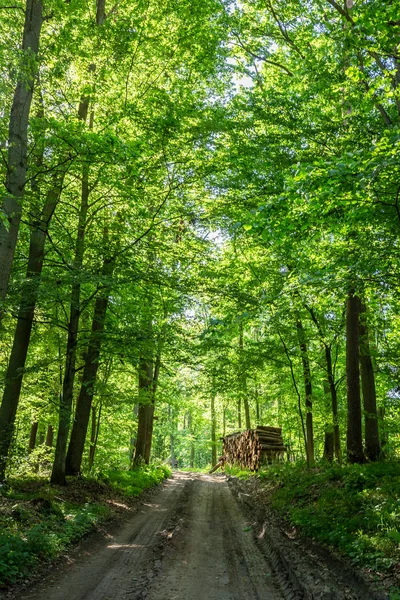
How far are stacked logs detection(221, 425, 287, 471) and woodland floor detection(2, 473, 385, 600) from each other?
10617 mm

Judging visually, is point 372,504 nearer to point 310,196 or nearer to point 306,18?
point 310,196

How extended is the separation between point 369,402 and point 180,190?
28.1 ft

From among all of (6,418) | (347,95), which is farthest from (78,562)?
(347,95)

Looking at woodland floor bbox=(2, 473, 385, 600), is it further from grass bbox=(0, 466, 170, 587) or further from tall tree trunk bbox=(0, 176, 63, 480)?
tall tree trunk bbox=(0, 176, 63, 480)

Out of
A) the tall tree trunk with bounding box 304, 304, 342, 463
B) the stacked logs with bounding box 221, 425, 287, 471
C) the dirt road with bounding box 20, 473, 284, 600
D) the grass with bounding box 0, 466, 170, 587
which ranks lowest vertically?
the dirt road with bounding box 20, 473, 284, 600

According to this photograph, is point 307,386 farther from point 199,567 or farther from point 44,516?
point 44,516

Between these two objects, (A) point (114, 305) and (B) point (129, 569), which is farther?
(A) point (114, 305)

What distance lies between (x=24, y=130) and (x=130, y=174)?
2.09 metres

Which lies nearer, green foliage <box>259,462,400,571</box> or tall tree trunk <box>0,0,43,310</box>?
green foliage <box>259,462,400,571</box>

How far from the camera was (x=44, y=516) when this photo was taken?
26.6 feet

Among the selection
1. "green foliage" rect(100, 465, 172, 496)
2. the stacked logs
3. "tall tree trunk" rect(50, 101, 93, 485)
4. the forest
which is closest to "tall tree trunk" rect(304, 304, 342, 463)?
the forest

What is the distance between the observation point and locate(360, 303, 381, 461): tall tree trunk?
11.8 m

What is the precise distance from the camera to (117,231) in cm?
1185

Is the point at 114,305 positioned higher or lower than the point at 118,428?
higher
